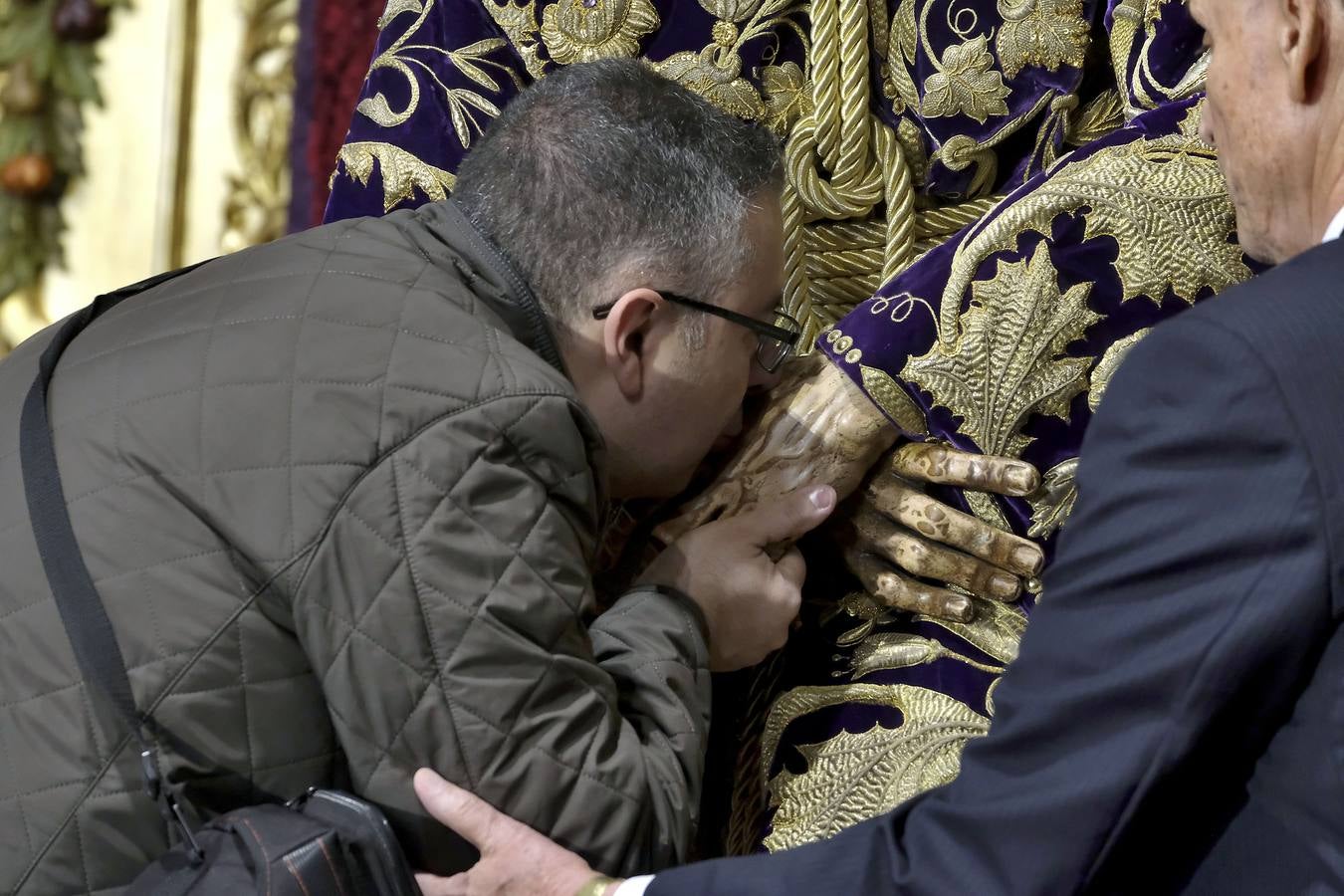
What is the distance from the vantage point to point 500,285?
118cm

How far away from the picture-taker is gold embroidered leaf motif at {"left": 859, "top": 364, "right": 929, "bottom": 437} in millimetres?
1289

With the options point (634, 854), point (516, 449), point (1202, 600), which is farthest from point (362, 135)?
point (1202, 600)

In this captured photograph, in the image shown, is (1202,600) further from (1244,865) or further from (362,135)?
(362,135)

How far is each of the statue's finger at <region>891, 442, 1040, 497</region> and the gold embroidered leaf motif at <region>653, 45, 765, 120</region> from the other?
43 cm

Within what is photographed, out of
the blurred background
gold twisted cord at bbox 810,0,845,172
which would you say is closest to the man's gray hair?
gold twisted cord at bbox 810,0,845,172

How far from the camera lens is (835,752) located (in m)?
1.29

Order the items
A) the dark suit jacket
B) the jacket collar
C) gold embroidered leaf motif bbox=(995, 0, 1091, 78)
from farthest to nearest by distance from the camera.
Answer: gold embroidered leaf motif bbox=(995, 0, 1091, 78), the jacket collar, the dark suit jacket

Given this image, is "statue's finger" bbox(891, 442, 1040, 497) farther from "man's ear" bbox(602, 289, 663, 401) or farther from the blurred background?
the blurred background

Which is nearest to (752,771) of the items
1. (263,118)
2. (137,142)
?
(263,118)

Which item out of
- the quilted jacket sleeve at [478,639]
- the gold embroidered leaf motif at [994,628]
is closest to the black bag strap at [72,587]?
the quilted jacket sleeve at [478,639]

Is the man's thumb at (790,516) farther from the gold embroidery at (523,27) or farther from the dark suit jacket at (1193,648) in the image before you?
the gold embroidery at (523,27)

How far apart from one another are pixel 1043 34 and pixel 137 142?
1.31 metres

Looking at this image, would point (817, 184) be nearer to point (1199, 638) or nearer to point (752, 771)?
point (752, 771)

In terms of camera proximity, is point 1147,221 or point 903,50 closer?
point 1147,221
